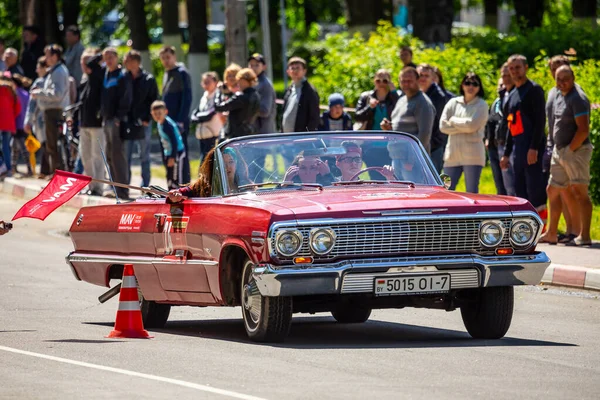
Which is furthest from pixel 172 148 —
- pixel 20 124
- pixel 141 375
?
pixel 141 375

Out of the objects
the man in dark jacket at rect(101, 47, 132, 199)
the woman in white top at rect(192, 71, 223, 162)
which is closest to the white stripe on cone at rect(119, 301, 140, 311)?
the woman in white top at rect(192, 71, 223, 162)

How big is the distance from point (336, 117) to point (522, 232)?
9.04 meters

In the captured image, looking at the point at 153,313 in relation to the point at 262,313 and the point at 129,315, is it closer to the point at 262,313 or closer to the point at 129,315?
the point at 129,315

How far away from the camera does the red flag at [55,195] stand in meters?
10.9

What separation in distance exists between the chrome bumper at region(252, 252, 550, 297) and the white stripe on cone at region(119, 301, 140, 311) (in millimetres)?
1292

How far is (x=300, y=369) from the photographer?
8.80m

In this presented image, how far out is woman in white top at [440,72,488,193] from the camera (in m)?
16.7

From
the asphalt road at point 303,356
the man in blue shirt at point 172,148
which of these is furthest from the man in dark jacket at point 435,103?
the asphalt road at point 303,356

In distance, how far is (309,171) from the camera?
10.8m

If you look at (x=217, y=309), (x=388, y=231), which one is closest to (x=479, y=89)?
(x=217, y=309)

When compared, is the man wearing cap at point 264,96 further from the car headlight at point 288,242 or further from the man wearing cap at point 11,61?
the car headlight at point 288,242

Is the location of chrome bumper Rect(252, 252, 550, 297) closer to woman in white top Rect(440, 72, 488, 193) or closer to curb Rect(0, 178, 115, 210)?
woman in white top Rect(440, 72, 488, 193)

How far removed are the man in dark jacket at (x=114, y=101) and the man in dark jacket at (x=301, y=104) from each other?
3.40 m

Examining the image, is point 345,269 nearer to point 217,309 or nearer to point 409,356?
point 409,356
